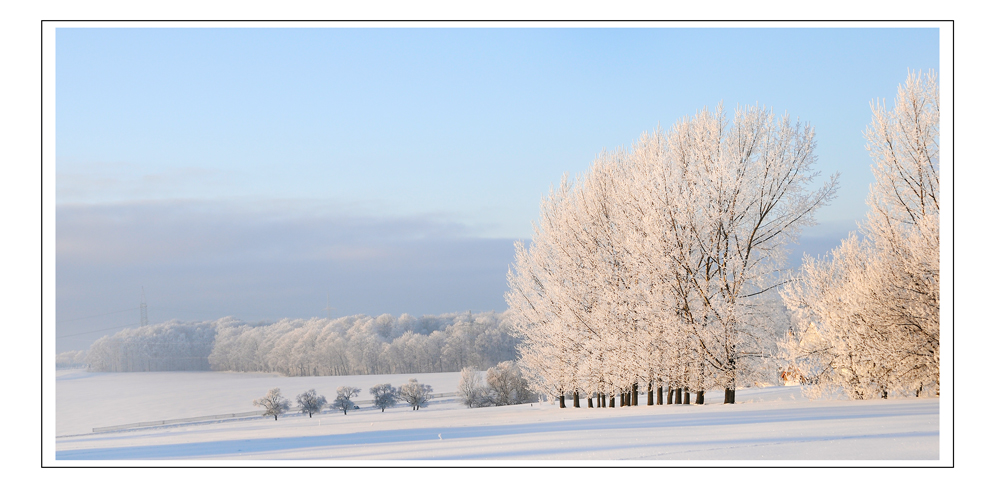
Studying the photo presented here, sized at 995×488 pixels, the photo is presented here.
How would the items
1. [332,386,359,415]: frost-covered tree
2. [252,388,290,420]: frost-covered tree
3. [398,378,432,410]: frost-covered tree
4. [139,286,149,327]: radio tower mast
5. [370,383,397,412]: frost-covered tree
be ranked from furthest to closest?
1. [398,378,432,410]: frost-covered tree
2. [370,383,397,412]: frost-covered tree
3. [332,386,359,415]: frost-covered tree
4. [252,388,290,420]: frost-covered tree
5. [139,286,149,327]: radio tower mast

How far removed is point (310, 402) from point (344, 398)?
130 cm

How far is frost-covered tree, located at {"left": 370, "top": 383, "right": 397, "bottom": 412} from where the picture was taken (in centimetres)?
2345

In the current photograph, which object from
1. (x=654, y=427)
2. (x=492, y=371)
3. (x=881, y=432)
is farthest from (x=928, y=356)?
(x=492, y=371)

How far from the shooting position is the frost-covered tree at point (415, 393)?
23812 mm

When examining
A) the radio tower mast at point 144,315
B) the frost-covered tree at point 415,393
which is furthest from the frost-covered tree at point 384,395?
the radio tower mast at point 144,315

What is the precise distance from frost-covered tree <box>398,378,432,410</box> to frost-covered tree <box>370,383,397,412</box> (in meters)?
0.31

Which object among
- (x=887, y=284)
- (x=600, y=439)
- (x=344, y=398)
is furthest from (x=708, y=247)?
(x=344, y=398)

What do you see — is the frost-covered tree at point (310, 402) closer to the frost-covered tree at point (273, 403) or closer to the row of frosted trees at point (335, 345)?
the frost-covered tree at point (273, 403)

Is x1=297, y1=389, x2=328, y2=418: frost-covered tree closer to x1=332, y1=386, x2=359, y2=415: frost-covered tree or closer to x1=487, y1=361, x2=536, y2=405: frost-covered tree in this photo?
x1=332, y1=386, x2=359, y2=415: frost-covered tree

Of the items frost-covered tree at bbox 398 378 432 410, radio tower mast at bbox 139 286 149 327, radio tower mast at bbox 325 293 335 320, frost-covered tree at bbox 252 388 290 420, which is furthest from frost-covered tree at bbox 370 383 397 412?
radio tower mast at bbox 139 286 149 327

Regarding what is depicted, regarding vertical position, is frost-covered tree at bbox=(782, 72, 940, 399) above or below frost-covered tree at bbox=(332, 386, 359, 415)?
above
